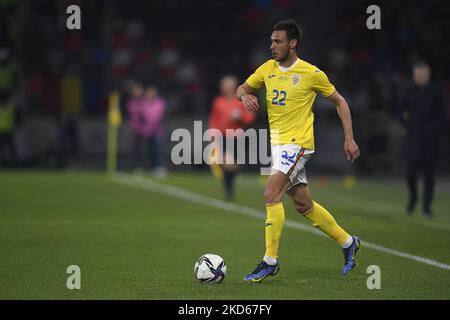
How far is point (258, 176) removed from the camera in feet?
91.7

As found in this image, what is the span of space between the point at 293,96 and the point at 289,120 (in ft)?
0.76

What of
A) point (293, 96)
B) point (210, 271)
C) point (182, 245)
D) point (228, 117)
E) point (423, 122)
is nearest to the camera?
point (210, 271)

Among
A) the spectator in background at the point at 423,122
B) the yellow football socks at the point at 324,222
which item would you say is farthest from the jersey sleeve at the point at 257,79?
the spectator in background at the point at 423,122

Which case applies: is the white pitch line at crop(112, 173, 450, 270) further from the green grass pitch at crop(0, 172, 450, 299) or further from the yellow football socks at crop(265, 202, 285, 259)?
the yellow football socks at crop(265, 202, 285, 259)

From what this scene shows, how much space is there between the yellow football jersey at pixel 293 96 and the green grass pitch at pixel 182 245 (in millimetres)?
1372

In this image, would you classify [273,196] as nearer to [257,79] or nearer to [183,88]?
[257,79]

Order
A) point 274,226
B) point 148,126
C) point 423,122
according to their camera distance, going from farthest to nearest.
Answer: point 148,126 < point 423,122 < point 274,226

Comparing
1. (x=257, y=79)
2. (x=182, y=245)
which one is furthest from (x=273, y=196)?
(x=182, y=245)

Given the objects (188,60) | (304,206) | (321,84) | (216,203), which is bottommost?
(216,203)

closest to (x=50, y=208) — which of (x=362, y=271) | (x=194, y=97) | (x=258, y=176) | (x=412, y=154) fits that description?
(x=412, y=154)

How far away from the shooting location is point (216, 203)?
19828 mm

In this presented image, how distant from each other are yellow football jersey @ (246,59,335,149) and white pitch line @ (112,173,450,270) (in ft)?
7.56

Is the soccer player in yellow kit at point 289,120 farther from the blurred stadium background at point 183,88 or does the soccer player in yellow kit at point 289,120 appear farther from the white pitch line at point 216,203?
the blurred stadium background at point 183,88

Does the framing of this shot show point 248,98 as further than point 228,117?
No
